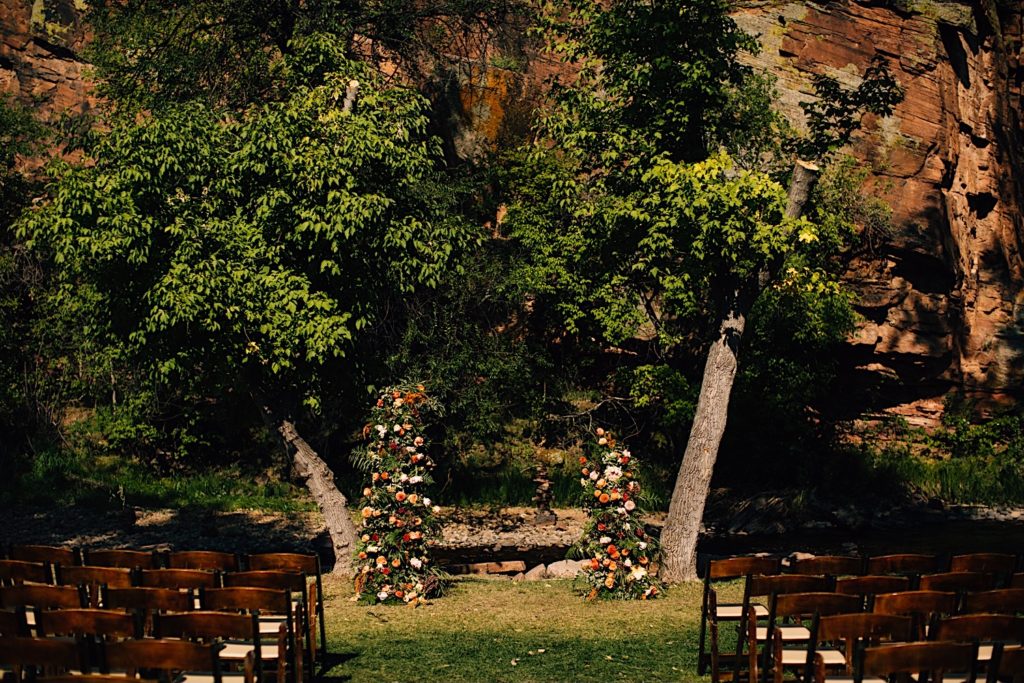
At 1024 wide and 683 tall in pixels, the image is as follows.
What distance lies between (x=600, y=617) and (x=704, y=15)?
328 inches

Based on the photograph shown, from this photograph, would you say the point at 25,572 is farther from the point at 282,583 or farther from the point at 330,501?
the point at 330,501

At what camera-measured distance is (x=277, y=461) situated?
81.3 ft

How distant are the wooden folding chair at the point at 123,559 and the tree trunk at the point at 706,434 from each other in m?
7.18

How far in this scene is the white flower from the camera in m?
11.9

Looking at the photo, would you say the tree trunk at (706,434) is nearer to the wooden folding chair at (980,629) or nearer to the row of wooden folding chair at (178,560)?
the row of wooden folding chair at (178,560)

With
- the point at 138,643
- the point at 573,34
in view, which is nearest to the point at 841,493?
the point at 573,34

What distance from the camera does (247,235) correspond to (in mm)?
13617

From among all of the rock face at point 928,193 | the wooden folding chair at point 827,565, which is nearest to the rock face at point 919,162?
the rock face at point 928,193

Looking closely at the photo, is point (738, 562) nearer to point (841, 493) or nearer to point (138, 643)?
point (138, 643)

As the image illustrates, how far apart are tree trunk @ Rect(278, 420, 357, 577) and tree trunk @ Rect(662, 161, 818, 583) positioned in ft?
14.2

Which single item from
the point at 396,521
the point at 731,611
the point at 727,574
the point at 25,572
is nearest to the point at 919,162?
the point at 396,521

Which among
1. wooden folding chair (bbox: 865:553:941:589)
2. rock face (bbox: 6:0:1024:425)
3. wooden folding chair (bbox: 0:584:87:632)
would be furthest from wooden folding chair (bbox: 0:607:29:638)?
rock face (bbox: 6:0:1024:425)

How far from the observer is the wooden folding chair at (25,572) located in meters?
7.86

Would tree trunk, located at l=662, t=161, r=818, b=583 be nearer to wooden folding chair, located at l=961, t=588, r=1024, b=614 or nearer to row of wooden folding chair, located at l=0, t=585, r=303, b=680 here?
wooden folding chair, located at l=961, t=588, r=1024, b=614
